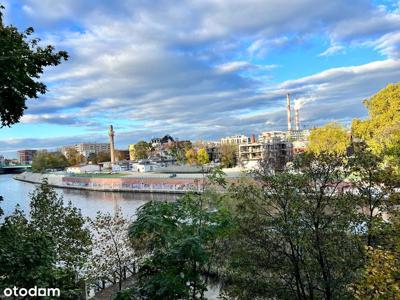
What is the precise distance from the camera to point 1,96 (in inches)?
326

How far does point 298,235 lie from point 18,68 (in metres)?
7.13

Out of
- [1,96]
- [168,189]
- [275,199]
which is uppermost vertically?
[1,96]

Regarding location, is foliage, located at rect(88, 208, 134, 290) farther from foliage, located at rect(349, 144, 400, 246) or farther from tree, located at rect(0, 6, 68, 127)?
foliage, located at rect(349, 144, 400, 246)

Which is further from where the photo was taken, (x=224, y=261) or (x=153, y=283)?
(x=224, y=261)

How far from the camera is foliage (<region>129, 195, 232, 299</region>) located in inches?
265

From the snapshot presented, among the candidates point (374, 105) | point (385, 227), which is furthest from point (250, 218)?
point (374, 105)

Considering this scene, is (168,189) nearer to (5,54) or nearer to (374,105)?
(374,105)

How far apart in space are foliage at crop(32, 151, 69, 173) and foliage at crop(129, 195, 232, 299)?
395 ft

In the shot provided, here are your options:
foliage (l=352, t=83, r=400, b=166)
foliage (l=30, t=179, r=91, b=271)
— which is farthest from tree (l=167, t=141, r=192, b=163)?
foliage (l=352, t=83, r=400, b=166)

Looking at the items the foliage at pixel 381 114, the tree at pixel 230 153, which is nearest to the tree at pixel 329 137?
the foliage at pixel 381 114

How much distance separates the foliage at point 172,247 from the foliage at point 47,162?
395ft

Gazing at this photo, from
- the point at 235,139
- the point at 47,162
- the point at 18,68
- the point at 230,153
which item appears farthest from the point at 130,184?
the point at 235,139

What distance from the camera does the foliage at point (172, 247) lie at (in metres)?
6.73

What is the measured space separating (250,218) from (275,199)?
0.77 metres
